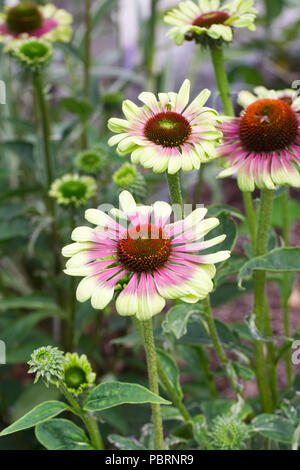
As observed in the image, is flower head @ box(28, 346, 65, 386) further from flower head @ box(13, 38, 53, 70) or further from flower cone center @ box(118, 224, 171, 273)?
flower head @ box(13, 38, 53, 70)

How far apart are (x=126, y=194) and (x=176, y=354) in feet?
2.09

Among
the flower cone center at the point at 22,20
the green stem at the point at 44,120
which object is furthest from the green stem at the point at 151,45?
the green stem at the point at 44,120

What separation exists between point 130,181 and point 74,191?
20 centimetres

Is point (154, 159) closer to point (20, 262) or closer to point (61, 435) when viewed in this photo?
point (61, 435)

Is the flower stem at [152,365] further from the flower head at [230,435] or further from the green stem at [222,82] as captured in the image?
the green stem at [222,82]

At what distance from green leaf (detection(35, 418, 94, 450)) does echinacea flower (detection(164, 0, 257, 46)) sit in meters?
0.46

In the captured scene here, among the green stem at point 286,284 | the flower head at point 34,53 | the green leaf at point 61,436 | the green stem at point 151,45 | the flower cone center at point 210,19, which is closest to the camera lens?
the green leaf at point 61,436

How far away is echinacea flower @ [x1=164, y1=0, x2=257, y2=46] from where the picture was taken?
626mm

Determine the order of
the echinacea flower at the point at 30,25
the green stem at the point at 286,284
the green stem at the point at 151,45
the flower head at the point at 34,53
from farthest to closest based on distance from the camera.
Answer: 1. the green stem at the point at 151,45
2. the echinacea flower at the point at 30,25
3. the flower head at the point at 34,53
4. the green stem at the point at 286,284

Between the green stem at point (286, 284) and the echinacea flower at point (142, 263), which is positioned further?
the green stem at point (286, 284)

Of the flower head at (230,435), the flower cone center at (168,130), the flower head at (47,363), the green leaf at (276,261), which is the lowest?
the flower head at (230,435)

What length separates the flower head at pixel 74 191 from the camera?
0.86 metres

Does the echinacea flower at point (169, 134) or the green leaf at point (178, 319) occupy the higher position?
the echinacea flower at point (169, 134)
